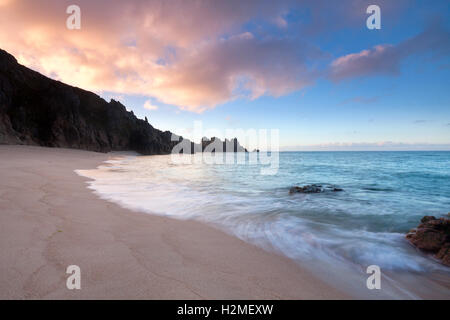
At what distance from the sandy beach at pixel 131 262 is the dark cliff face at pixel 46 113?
2628 cm

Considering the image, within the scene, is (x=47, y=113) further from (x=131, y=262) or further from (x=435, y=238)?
(x=435, y=238)

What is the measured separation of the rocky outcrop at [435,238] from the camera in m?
3.08

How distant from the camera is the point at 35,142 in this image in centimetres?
2633

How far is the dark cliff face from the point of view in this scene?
82.2 ft

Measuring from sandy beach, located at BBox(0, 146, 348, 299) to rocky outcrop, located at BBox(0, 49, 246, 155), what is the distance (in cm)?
2620

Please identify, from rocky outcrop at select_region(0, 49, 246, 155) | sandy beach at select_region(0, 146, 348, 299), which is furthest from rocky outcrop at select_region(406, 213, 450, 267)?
rocky outcrop at select_region(0, 49, 246, 155)

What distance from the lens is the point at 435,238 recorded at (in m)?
3.30

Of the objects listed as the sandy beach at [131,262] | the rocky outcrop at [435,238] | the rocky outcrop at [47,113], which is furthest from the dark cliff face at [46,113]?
the rocky outcrop at [435,238]

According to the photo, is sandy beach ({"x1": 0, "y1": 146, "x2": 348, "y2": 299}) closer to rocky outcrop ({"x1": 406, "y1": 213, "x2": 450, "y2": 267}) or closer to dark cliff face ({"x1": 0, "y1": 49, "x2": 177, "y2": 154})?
rocky outcrop ({"x1": 406, "y1": 213, "x2": 450, "y2": 267})

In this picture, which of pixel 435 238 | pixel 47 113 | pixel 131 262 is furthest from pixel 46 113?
pixel 435 238
